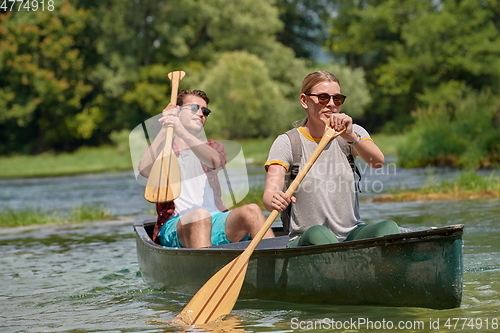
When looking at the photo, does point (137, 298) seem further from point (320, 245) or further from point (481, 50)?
point (481, 50)

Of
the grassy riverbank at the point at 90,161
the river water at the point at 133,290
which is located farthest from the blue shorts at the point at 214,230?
the grassy riverbank at the point at 90,161

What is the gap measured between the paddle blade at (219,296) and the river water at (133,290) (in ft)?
0.35

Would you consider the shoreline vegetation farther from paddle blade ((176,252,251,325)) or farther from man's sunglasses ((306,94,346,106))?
man's sunglasses ((306,94,346,106))

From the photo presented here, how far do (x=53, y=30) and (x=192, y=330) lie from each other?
34024mm

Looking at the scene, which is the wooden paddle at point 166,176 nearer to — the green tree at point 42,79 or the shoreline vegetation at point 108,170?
the shoreline vegetation at point 108,170

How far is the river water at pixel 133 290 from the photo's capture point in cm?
484

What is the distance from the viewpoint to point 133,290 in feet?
21.8

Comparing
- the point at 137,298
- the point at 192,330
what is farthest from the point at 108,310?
the point at 192,330

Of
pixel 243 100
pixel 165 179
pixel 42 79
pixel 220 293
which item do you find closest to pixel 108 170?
pixel 243 100

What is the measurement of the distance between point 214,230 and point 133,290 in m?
1.10

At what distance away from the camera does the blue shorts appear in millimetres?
5954

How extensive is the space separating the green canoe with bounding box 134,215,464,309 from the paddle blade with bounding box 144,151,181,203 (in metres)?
0.57

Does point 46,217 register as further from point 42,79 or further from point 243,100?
point 42,79

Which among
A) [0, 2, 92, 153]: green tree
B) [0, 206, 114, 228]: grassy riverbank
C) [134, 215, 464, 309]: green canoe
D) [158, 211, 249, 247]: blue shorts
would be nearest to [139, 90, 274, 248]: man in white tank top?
[158, 211, 249, 247]: blue shorts
